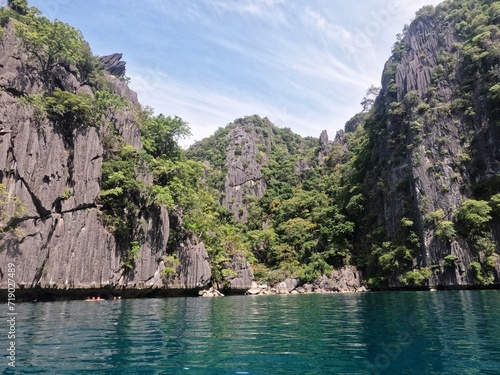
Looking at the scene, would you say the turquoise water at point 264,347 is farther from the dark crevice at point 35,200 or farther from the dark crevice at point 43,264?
the dark crevice at point 35,200

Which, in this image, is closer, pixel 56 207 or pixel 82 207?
pixel 56 207

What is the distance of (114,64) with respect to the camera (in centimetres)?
5841

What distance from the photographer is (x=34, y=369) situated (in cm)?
609

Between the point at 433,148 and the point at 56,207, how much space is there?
38.4m

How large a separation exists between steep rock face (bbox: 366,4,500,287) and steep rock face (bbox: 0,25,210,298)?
26992 millimetres

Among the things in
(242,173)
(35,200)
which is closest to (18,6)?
(35,200)

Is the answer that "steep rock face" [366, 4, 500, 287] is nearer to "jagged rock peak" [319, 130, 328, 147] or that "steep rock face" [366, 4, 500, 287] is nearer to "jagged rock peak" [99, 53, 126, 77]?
"jagged rock peak" [319, 130, 328, 147]

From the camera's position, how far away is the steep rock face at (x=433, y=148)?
3678cm

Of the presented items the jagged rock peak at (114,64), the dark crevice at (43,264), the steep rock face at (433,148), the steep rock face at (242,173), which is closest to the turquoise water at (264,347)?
the dark crevice at (43,264)

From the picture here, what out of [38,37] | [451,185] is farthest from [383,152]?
[38,37]

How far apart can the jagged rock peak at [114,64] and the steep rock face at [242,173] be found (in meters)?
29.9

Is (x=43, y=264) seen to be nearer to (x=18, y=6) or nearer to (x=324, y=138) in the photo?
(x=18, y=6)

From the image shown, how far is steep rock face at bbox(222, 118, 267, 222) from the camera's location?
74.1 meters

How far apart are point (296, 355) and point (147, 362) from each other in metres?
2.87
